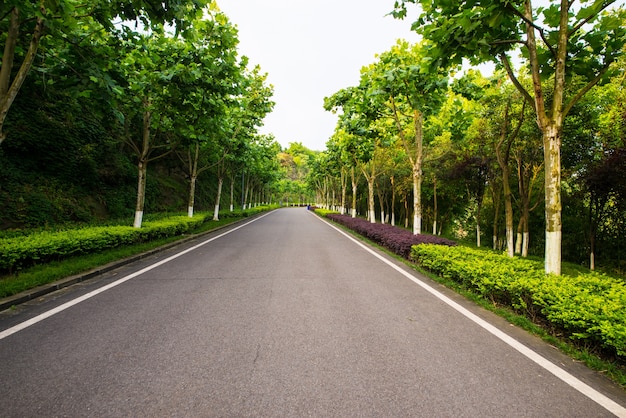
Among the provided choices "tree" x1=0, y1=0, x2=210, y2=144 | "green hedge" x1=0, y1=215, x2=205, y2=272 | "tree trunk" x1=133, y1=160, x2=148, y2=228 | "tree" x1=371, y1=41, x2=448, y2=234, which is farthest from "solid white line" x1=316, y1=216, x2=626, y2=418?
"tree trunk" x1=133, y1=160, x2=148, y2=228

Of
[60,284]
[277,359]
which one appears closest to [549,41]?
[277,359]

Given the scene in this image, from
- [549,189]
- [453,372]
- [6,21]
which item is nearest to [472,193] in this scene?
[549,189]

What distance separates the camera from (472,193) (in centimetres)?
1873

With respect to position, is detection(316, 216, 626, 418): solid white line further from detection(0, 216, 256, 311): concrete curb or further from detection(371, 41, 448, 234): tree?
detection(0, 216, 256, 311): concrete curb

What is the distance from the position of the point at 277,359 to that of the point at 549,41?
Answer: 698 centimetres

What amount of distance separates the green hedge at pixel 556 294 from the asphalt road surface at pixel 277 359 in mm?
413

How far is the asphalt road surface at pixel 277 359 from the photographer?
217 centimetres

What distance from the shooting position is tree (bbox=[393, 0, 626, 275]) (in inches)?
169

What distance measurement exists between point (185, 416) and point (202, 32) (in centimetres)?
866

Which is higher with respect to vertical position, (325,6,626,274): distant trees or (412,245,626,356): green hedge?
(325,6,626,274): distant trees

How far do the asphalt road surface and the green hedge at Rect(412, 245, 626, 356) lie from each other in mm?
413

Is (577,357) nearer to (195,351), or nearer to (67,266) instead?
(195,351)

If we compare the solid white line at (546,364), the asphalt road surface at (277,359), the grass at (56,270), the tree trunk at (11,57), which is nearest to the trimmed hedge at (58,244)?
the grass at (56,270)

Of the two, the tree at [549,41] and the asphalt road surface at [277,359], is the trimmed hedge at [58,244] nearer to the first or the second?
the asphalt road surface at [277,359]
